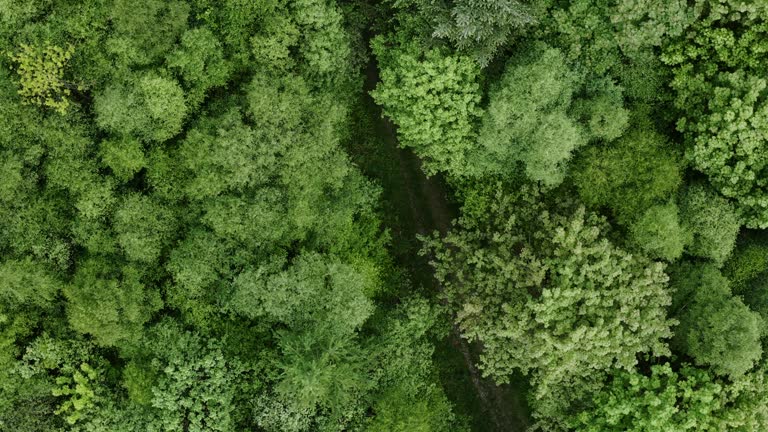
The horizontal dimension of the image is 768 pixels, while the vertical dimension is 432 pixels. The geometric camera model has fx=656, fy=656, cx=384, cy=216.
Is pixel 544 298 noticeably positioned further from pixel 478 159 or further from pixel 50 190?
pixel 50 190

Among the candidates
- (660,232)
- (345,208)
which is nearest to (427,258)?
(345,208)

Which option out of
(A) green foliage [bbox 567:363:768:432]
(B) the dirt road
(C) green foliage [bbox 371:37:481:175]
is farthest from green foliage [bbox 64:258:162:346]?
(A) green foliage [bbox 567:363:768:432]

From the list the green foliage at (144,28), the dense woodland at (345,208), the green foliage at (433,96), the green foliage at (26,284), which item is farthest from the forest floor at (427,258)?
the green foliage at (26,284)

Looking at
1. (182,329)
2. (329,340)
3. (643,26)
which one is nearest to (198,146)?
(182,329)

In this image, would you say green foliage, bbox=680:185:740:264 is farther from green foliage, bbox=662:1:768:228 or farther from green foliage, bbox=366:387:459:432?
green foliage, bbox=366:387:459:432

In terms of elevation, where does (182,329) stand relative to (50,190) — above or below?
below

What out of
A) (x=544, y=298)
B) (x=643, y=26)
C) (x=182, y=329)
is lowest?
(x=544, y=298)

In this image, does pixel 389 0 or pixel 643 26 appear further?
pixel 389 0
